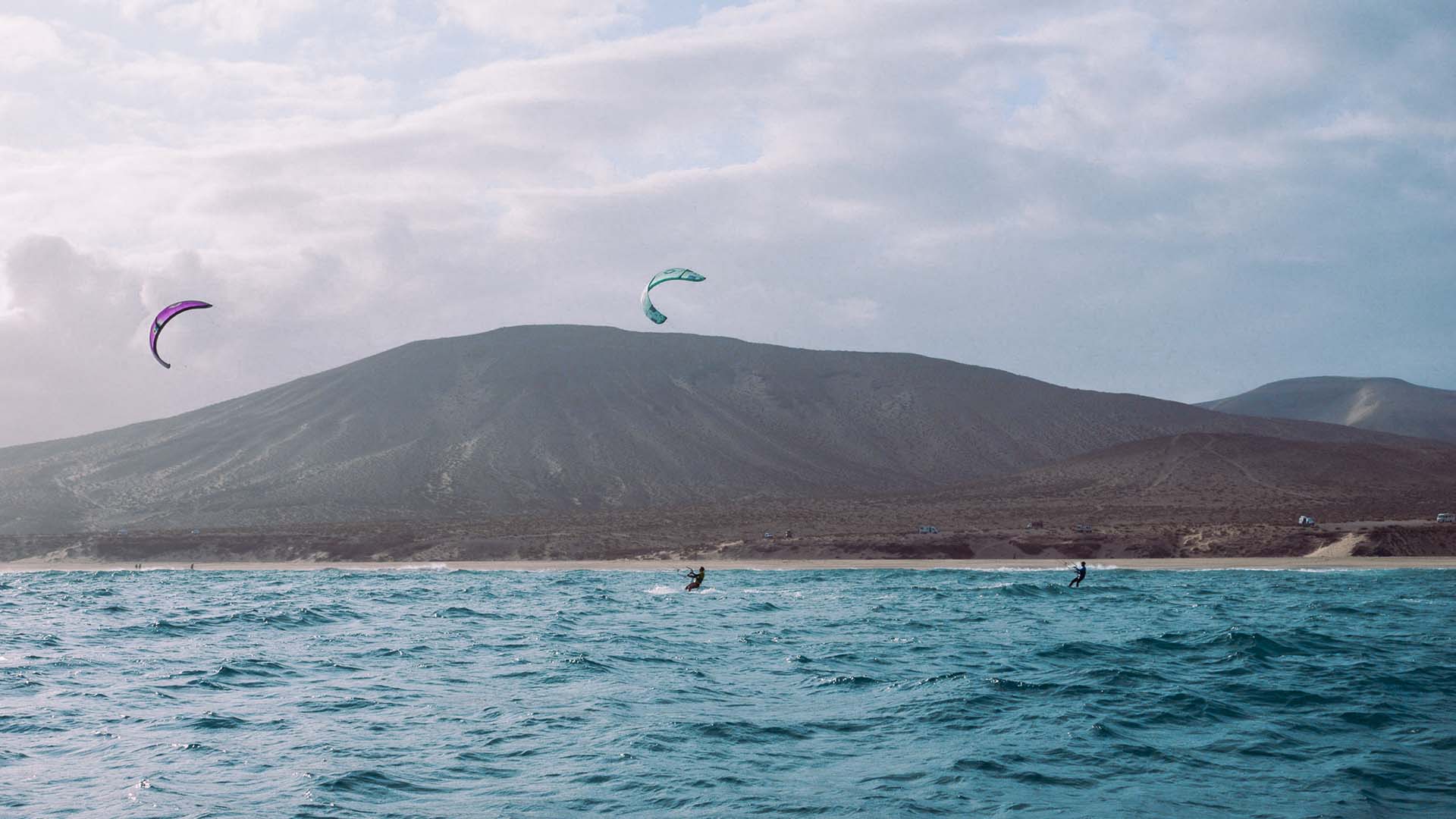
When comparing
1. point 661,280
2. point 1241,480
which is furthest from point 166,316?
point 1241,480

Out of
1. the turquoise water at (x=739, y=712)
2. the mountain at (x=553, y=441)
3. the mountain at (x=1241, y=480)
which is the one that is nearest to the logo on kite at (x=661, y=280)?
the turquoise water at (x=739, y=712)

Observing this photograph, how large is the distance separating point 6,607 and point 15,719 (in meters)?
31.7

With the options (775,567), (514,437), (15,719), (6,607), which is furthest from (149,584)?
(514,437)

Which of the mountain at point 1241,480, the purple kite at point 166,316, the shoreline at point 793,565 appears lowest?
the shoreline at point 793,565

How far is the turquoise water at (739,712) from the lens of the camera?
52.6ft

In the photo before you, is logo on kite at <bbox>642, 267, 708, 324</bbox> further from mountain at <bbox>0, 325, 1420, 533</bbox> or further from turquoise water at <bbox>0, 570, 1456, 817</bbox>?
mountain at <bbox>0, 325, 1420, 533</bbox>

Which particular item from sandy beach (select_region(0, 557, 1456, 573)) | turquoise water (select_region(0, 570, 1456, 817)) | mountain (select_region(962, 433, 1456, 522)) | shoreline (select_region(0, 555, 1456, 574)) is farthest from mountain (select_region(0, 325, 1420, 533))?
Result: turquoise water (select_region(0, 570, 1456, 817))

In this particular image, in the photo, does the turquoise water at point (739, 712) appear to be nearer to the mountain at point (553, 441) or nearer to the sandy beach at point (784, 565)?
the sandy beach at point (784, 565)

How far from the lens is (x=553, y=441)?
6417 inches

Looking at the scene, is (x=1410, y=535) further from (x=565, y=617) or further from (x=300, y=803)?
(x=300, y=803)

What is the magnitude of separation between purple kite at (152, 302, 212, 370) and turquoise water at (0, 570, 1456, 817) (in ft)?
68.4

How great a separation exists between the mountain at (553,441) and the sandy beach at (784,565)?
3252 centimetres

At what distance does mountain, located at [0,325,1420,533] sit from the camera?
452ft

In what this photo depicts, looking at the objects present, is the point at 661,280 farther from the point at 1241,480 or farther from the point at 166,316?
the point at 1241,480
